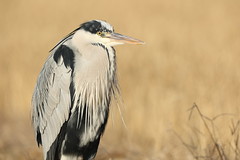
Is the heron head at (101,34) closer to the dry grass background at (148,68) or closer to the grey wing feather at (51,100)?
the grey wing feather at (51,100)

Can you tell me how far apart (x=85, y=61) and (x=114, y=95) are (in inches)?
17.0

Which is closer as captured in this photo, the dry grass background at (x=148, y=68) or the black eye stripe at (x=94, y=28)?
the black eye stripe at (x=94, y=28)

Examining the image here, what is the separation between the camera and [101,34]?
3787 millimetres

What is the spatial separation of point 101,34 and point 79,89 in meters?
0.43

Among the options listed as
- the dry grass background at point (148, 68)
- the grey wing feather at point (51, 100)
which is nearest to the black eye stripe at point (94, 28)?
the grey wing feather at point (51, 100)

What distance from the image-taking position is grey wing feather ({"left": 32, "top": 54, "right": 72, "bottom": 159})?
12.5 feet

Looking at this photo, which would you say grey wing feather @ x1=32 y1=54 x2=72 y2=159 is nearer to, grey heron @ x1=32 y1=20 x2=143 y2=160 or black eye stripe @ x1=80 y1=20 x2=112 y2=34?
grey heron @ x1=32 y1=20 x2=143 y2=160

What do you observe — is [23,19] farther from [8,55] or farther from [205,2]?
[205,2]

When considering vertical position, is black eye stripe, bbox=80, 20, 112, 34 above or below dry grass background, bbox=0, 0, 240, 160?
above

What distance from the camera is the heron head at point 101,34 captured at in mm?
3770

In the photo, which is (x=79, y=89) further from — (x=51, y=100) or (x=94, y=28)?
(x=94, y=28)

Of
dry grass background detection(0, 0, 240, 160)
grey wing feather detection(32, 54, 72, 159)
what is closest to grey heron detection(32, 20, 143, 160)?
grey wing feather detection(32, 54, 72, 159)

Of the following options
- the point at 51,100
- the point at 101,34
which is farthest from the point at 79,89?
the point at 101,34

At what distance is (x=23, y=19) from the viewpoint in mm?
10477
